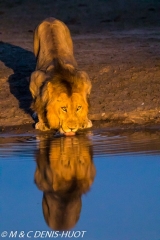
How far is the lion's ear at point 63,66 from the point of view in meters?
10.3

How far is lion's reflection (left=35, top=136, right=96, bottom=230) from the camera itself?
23.1 feet

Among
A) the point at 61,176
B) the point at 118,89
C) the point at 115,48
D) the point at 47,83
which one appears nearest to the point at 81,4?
the point at 115,48

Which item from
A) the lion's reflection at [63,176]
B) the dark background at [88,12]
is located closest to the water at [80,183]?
the lion's reflection at [63,176]

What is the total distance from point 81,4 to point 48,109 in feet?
36.0

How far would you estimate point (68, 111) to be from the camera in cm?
991

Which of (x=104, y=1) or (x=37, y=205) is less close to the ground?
(x=37, y=205)

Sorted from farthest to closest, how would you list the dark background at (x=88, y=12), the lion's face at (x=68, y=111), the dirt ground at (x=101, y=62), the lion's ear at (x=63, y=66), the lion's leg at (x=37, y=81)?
the dark background at (x=88, y=12), the dirt ground at (x=101, y=62), the lion's leg at (x=37, y=81), the lion's ear at (x=63, y=66), the lion's face at (x=68, y=111)

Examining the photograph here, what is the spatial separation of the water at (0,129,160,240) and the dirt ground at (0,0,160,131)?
109cm

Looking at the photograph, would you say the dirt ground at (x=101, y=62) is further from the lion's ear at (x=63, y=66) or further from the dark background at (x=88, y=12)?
the lion's ear at (x=63, y=66)

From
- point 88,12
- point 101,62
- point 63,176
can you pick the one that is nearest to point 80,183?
point 63,176

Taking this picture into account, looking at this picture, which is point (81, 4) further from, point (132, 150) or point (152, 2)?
point (132, 150)

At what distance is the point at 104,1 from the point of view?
69.3 ft

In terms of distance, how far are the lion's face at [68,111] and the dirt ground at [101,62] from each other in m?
0.83

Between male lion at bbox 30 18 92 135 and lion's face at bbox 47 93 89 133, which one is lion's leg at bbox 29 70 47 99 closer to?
male lion at bbox 30 18 92 135
